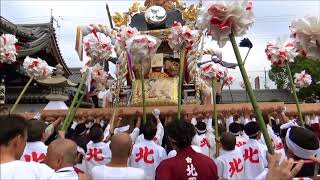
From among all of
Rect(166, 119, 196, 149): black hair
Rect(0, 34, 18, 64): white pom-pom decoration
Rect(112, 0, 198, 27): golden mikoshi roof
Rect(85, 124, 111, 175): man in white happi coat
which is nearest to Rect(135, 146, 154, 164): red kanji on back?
Rect(85, 124, 111, 175): man in white happi coat

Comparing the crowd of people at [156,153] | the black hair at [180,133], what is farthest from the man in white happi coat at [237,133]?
the black hair at [180,133]

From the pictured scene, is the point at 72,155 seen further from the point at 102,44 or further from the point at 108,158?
the point at 102,44

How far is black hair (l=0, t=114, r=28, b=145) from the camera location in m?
2.38

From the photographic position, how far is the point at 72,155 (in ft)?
8.84

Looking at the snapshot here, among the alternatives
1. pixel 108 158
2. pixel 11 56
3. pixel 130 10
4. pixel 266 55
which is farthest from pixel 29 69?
pixel 130 10

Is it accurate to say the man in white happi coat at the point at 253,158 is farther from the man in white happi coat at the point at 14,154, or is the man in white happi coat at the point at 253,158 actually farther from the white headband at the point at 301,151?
the man in white happi coat at the point at 14,154

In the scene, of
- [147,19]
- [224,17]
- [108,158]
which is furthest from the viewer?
[147,19]

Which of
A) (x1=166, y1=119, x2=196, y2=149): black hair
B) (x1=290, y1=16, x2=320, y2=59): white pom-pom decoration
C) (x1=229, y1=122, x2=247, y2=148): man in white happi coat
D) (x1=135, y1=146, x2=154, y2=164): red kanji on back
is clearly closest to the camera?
(x1=290, y1=16, x2=320, y2=59): white pom-pom decoration

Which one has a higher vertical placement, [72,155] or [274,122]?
[72,155]

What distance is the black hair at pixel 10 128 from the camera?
7.79ft

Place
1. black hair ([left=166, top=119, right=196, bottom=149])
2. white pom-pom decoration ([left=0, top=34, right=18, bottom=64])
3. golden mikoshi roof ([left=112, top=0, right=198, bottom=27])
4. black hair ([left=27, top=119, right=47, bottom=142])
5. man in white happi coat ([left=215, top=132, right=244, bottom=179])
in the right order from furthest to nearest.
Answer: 1. golden mikoshi roof ([left=112, top=0, right=198, bottom=27])
2. white pom-pom decoration ([left=0, top=34, right=18, bottom=64])
3. man in white happi coat ([left=215, top=132, right=244, bottom=179])
4. black hair ([left=27, top=119, right=47, bottom=142])
5. black hair ([left=166, top=119, right=196, bottom=149])

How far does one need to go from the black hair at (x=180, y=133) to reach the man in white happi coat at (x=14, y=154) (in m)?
1.14

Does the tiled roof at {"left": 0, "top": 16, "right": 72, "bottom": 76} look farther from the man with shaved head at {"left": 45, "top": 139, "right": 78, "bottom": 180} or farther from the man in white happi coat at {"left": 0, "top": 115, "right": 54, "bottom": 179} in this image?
the man in white happi coat at {"left": 0, "top": 115, "right": 54, "bottom": 179}

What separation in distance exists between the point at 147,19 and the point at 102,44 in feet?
17.8
